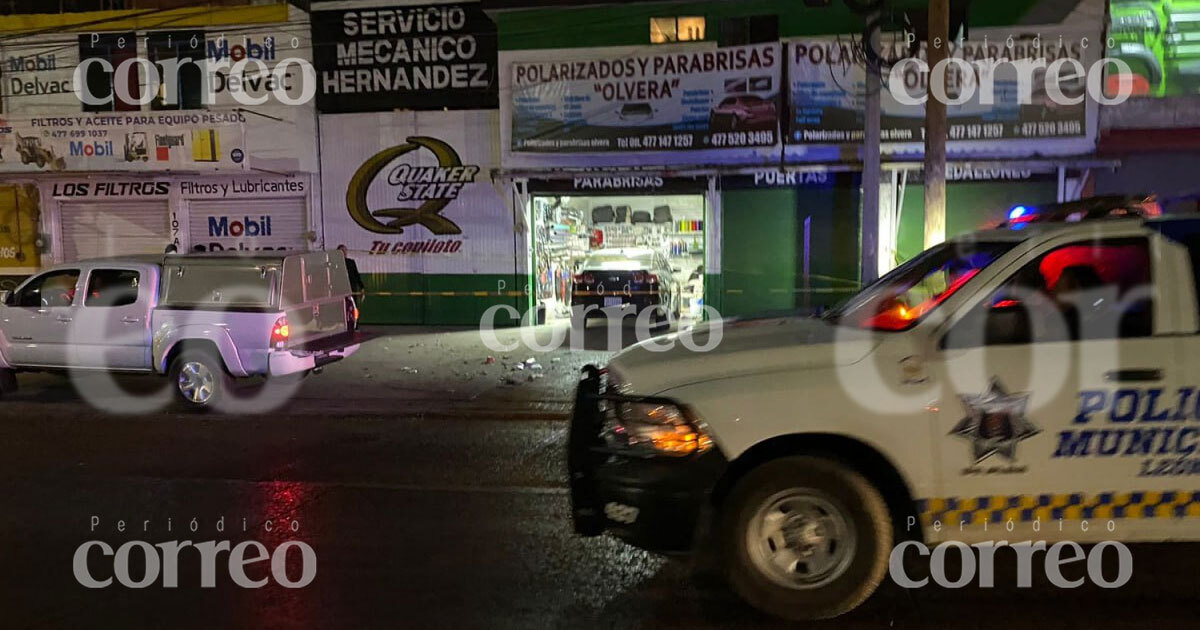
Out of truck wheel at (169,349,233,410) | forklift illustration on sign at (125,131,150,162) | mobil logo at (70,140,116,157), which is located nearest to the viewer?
truck wheel at (169,349,233,410)

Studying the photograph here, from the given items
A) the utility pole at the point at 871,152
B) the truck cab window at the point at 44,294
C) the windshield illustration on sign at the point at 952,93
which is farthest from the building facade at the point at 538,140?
the truck cab window at the point at 44,294

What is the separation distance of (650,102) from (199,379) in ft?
28.2

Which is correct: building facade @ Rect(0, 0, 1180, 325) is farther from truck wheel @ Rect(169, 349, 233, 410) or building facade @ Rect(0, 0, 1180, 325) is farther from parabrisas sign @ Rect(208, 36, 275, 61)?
truck wheel @ Rect(169, 349, 233, 410)

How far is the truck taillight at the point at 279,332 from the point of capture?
30.4ft

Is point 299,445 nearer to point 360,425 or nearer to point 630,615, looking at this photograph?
point 360,425

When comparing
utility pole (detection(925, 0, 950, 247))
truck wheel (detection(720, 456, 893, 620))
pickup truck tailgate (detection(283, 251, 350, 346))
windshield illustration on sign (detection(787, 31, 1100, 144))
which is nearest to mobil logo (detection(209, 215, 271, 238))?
pickup truck tailgate (detection(283, 251, 350, 346))

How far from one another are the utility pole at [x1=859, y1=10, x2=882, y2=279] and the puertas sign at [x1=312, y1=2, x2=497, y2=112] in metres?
8.05

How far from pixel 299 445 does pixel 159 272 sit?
3.28m

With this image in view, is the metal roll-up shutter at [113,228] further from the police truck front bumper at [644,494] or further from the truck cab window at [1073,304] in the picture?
the truck cab window at [1073,304]

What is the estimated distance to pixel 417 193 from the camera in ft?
55.2

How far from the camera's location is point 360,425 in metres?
8.99

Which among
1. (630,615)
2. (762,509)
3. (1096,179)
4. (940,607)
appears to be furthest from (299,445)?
(1096,179)

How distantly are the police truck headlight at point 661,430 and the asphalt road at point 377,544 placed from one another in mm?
886

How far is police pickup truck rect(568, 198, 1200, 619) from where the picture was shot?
3893mm
